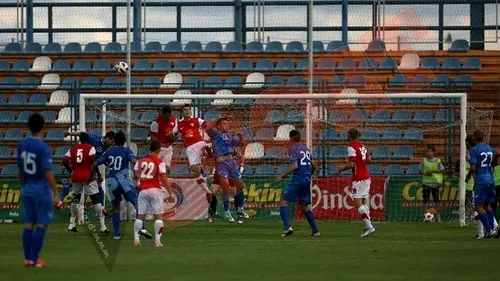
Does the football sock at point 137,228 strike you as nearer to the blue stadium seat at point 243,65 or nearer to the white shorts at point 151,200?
the white shorts at point 151,200

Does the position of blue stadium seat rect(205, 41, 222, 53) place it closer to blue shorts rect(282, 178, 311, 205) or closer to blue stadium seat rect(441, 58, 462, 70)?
blue stadium seat rect(441, 58, 462, 70)

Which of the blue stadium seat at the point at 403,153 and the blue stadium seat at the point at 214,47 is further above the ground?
the blue stadium seat at the point at 214,47

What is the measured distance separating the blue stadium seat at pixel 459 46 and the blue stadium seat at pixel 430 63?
884mm

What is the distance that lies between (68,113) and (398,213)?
34.5 feet

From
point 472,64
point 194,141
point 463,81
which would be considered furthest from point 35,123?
point 472,64

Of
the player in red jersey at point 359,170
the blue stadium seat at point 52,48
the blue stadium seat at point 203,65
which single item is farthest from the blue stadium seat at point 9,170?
the player in red jersey at point 359,170

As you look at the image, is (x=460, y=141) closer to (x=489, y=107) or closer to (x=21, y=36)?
(x=489, y=107)

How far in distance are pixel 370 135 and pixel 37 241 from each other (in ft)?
62.1

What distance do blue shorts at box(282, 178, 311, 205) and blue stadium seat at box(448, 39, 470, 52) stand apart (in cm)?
1578

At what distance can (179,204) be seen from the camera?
31.2 m

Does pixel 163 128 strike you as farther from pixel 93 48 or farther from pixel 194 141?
pixel 93 48

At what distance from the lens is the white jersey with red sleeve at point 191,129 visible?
93.6 ft

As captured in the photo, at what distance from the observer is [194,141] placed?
2897cm

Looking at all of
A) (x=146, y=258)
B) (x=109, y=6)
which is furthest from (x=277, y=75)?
(x=146, y=258)
